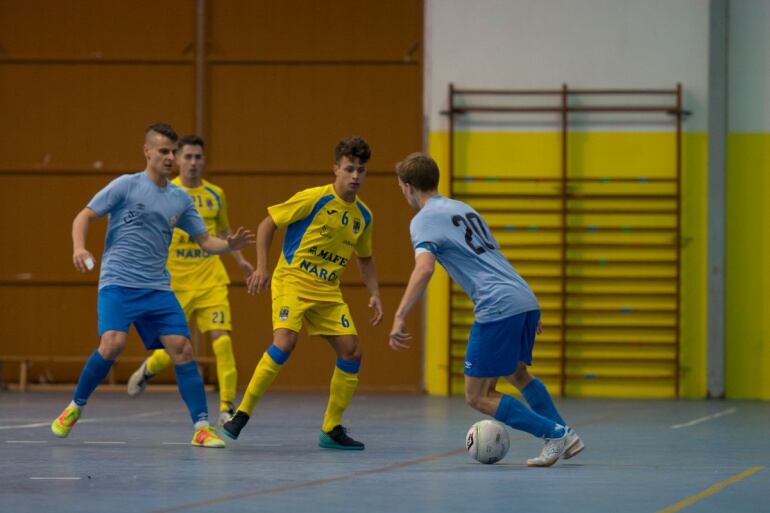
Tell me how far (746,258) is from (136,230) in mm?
9514

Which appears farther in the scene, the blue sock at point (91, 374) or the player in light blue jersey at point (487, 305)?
the blue sock at point (91, 374)

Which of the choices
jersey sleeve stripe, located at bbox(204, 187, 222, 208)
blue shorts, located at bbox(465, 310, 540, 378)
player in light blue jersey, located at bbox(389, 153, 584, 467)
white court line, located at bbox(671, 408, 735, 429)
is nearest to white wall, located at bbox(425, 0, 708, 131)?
white court line, located at bbox(671, 408, 735, 429)

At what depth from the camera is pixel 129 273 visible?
8875 mm

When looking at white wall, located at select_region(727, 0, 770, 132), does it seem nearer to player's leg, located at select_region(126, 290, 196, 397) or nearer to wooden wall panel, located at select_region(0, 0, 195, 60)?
wooden wall panel, located at select_region(0, 0, 195, 60)

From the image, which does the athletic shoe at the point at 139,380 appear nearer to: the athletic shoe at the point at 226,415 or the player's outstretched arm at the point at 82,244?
the athletic shoe at the point at 226,415

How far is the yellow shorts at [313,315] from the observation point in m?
8.94

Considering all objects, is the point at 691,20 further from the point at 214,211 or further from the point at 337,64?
the point at 214,211

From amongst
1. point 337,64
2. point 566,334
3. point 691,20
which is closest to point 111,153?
point 337,64

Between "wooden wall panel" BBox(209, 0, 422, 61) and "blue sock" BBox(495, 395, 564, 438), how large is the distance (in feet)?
32.0

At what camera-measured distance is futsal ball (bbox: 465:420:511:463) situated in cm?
775

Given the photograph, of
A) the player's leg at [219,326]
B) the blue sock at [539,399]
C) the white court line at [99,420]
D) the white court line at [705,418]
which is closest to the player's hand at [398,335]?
the blue sock at [539,399]

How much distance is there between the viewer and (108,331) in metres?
8.82

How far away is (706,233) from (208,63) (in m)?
6.28

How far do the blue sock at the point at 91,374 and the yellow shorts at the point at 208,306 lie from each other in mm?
2272
